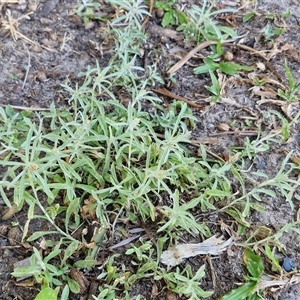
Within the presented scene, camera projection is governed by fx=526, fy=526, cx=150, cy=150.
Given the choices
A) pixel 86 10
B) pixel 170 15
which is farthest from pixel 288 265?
pixel 86 10

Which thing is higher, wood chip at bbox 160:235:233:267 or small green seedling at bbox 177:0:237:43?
small green seedling at bbox 177:0:237:43

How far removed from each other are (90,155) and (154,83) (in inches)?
19.7

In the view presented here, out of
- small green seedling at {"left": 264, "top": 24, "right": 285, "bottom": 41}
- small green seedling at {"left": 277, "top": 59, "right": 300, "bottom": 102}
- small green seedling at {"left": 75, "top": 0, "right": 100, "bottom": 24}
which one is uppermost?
small green seedling at {"left": 264, "top": 24, "right": 285, "bottom": 41}

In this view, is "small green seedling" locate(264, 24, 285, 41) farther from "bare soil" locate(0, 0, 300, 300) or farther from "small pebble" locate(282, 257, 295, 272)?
"small pebble" locate(282, 257, 295, 272)

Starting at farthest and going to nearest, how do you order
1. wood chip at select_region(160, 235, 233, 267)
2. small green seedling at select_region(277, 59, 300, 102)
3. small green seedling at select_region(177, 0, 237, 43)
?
small green seedling at select_region(177, 0, 237, 43), small green seedling at select_region(277, 59, 300, 102), wood chip at select_region(160, 235, 233, 267)

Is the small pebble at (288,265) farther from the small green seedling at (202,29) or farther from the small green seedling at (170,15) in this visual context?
the small green seedling at (170,15)

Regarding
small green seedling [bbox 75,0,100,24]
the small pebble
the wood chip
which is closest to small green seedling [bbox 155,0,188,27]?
small green seedling [bbox 75,0,100,24]

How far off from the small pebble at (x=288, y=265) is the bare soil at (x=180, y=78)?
0.03 m

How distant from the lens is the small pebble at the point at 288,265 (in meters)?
1.77

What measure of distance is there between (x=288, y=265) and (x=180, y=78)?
0.91 metres

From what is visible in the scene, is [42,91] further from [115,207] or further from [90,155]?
[115,207]

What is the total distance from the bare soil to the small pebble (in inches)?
1.1

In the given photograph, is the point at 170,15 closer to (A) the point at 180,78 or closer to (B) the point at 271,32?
(A) the point at 180,78

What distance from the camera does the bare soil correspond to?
5.77 feet
